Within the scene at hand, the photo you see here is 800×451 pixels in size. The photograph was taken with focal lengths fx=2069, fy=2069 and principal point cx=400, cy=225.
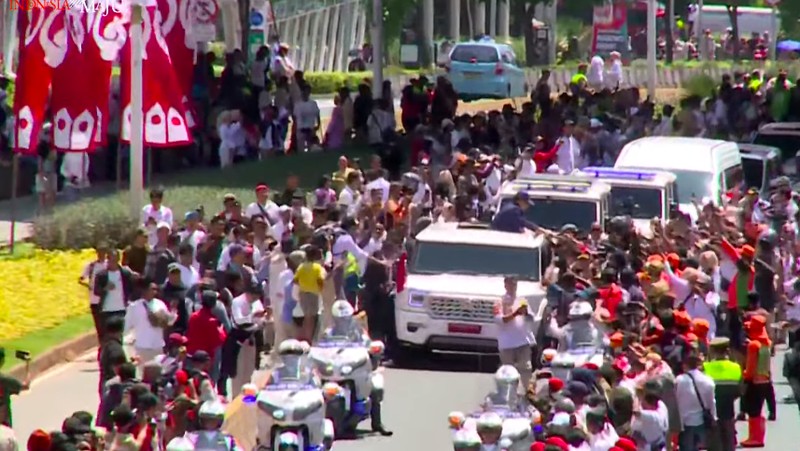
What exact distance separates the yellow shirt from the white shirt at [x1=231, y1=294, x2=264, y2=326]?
6.56 ft

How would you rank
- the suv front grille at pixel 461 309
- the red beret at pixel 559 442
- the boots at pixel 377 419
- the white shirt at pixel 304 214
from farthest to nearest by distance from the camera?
the white shirt at pixel 304 214, the suv front grille at pixel 461 309, the boots at pixel 377 419, the red beret at pixel 559 442

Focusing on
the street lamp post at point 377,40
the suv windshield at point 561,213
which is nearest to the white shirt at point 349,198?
the suv windshield at point 561,213

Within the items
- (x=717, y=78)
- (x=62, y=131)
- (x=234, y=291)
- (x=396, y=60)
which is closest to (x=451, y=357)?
(x=234, y=291)

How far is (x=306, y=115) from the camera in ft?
124

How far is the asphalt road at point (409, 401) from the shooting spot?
19.8 m

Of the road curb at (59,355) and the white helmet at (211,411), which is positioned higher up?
the white helmet at (211,411)

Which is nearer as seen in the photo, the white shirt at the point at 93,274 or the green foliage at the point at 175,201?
the white shirt at the point at 93,274

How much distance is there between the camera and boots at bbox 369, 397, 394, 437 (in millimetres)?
20000

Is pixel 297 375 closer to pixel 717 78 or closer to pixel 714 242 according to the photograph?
pixel 714 242

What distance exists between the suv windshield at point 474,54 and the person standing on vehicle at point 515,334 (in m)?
31.4

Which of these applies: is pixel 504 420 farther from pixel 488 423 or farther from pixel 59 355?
pixel 59 355

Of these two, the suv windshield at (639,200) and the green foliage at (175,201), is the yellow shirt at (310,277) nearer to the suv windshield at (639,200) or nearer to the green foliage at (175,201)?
the green foliage at (175,201)

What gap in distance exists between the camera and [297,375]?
17.7 m

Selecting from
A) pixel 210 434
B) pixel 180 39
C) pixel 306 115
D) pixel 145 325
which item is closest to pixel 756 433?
pixel 145 325
